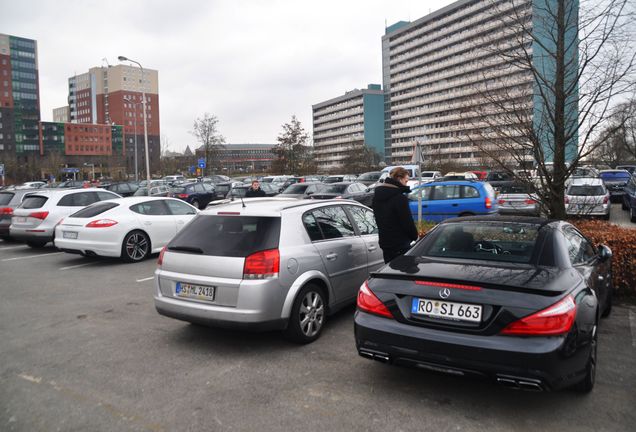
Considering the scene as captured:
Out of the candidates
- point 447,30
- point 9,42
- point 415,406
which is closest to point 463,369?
point 415,406

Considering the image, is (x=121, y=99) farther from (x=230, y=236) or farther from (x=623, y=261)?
(x=623, y=261)

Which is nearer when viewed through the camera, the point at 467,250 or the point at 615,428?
the point at 615,428

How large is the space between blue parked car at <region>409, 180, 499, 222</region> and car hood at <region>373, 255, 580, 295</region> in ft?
33.5

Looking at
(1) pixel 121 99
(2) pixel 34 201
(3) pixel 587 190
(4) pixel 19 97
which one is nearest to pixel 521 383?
(2) pixel 34 201

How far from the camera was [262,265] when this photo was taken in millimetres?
4637

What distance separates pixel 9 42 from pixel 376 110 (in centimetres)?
9654

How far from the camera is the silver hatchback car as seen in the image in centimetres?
461

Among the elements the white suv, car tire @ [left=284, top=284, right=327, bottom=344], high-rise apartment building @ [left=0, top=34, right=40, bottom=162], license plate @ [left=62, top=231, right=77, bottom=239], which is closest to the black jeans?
car tire @ [left=284, top=284, right=327, bottom=344]

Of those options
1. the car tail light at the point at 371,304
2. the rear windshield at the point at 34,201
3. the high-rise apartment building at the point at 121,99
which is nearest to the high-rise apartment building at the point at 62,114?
the high-rise apartment building at the point at 121,99

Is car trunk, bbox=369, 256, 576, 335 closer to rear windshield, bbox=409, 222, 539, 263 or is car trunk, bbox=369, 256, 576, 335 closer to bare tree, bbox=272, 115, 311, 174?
rear windshield, bbox=409, 222, 539, 263

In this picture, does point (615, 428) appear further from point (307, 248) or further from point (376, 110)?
point (376, 110)

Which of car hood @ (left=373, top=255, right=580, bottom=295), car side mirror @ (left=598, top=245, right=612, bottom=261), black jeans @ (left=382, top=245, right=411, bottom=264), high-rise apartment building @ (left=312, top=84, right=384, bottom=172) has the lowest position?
black jeans @ (left=382, top=245, right=411, bottom=264)

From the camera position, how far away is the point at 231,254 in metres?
4.77

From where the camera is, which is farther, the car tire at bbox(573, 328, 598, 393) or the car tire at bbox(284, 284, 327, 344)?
the car tire at bbox(284, 284, 327, 344)
